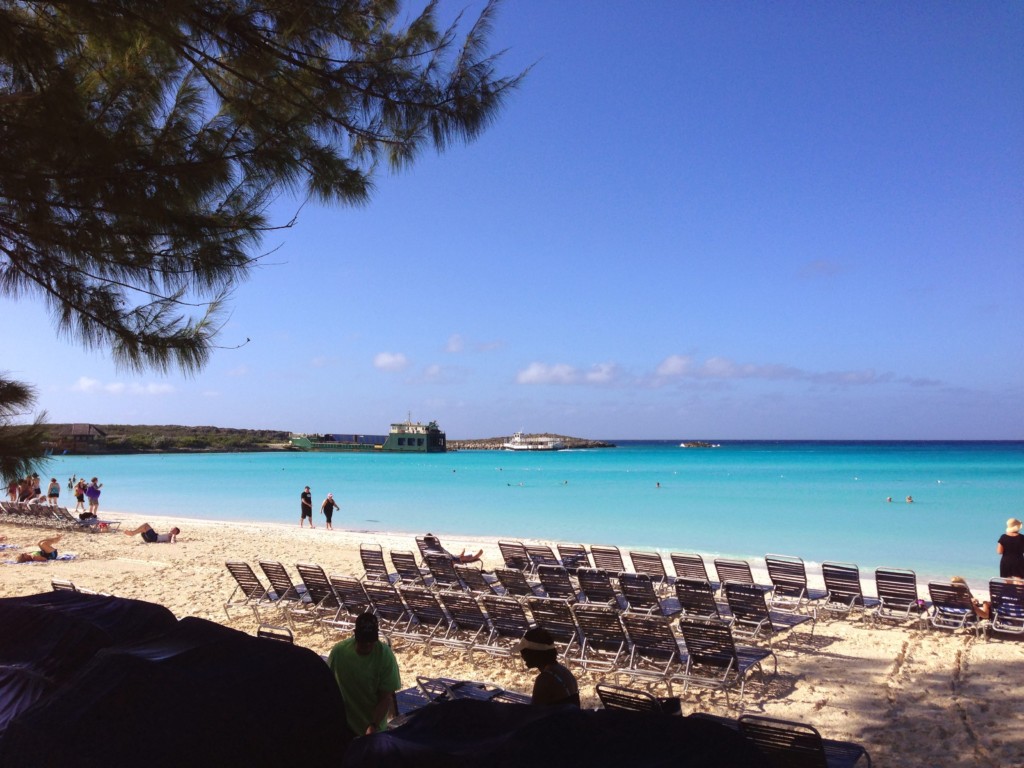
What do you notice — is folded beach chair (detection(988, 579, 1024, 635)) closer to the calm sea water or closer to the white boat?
the calm sea water

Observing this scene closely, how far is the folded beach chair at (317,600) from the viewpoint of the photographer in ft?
24.8

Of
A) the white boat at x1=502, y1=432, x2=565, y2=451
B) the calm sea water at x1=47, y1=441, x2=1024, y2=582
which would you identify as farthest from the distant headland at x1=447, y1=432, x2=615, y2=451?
the calm sea water at x1=47, y1=441, x2=1024, y2=582

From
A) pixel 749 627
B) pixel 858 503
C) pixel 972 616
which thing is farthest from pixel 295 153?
pixel 858 503

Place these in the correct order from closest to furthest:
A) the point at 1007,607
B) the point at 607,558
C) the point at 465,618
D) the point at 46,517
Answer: the point at 465,618 < the point at 1007,607 < the point at 607,558 < the point at 46,517

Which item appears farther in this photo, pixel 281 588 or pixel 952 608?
pixel 281 588

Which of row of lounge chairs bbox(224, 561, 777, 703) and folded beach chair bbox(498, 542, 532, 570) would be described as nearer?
row of lounge chairs bbox(224, 561, 777, 703)

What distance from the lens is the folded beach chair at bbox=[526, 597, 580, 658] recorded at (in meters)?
6.21

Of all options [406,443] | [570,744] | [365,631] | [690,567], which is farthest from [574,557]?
[406,443]

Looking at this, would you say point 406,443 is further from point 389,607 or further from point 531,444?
point 389,607

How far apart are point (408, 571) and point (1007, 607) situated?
6483 mm

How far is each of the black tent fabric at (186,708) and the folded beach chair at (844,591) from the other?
652cm

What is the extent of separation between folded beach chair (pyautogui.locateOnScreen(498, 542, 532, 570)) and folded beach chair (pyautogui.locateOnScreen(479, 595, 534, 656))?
3.33m

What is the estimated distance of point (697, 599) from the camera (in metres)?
7.03

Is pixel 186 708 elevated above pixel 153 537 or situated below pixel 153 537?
above
